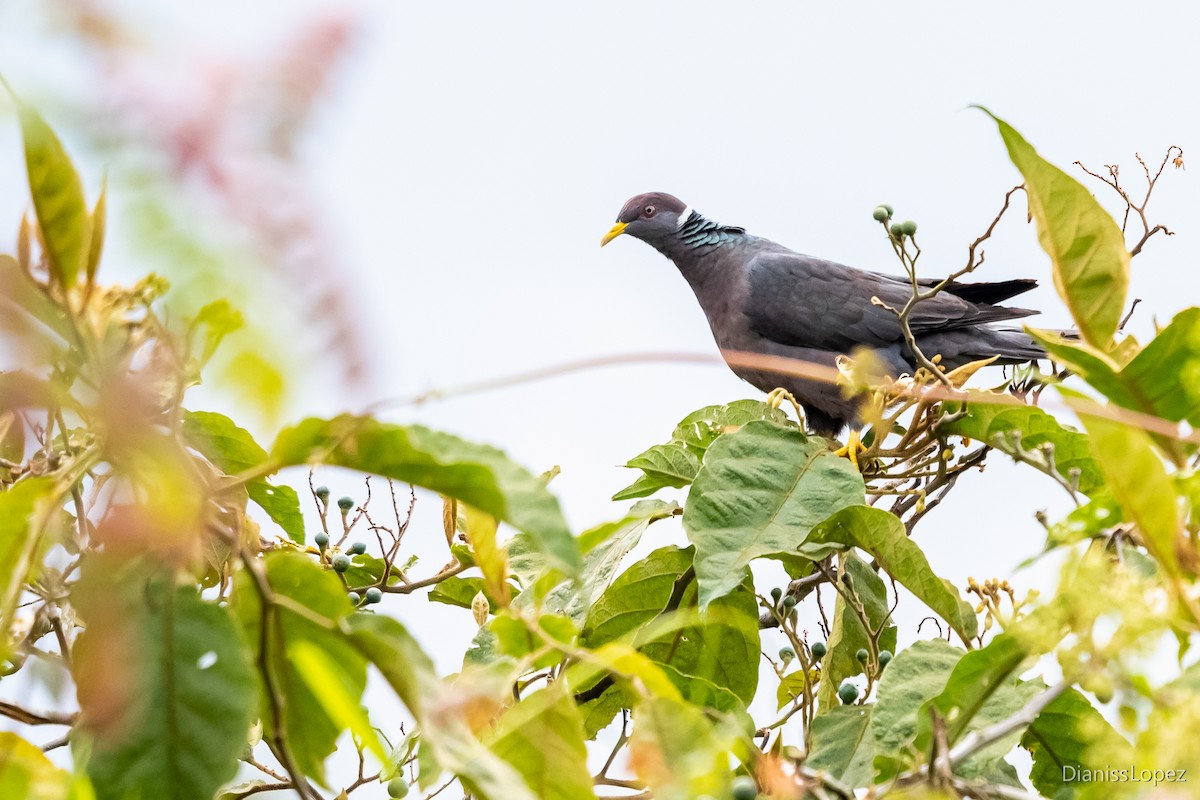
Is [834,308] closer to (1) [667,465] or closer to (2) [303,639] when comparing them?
(1) [667,465]

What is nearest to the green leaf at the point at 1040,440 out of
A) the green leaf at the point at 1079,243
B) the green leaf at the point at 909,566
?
the green leaf at the point at 909,566

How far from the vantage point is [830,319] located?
480 centimetres

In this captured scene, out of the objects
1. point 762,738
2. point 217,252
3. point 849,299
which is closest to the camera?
point 217,252

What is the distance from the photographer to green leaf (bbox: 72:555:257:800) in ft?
3.09

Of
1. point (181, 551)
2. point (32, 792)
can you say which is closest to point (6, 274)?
point (181, 551)

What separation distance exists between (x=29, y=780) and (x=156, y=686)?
12cm

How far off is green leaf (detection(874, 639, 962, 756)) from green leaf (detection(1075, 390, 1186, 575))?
34 cm

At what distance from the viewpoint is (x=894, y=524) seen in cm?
157

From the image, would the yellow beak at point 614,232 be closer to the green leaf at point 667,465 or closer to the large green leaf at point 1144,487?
the green leaf at point 667,465

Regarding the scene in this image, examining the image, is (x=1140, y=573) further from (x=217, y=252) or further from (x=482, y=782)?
(x=217, y=252)

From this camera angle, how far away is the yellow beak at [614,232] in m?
6.03

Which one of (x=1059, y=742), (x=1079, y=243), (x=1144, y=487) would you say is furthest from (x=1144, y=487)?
(x=1059, y=742)

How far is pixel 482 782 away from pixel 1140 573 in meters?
0.61

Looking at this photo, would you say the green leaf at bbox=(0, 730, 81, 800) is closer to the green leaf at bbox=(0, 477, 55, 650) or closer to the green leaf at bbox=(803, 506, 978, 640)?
the green leaf at bbox=(0, 477, 55, 650)
